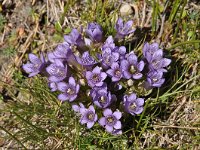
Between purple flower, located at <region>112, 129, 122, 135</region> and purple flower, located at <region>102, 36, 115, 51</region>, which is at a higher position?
purple flower, located at <region>102, 36, 115, 51</region>

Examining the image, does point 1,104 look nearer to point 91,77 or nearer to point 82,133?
point 82,133

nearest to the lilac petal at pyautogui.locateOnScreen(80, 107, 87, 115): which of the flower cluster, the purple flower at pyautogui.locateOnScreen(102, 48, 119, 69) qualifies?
the flower cluster

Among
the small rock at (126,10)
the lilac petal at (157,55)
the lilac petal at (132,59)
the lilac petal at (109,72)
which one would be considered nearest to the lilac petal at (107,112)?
the lilac petal at (109,72)

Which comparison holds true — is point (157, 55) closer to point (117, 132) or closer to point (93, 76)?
point (93, 76)

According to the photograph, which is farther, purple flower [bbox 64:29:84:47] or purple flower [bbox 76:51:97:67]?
purple flower [bbox 64:29:84:47]

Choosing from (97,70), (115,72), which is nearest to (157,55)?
(115,72)

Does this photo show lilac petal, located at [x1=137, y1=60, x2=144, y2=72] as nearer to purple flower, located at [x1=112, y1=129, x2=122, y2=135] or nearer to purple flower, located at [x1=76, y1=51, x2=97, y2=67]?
purple flower, located at [x1=76, y1=51, x2=97, y2=67]

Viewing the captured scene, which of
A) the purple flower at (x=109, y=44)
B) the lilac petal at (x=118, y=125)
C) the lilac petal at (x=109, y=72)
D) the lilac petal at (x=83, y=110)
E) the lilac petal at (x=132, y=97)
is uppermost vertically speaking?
the purple flower at (x=109, y=44)

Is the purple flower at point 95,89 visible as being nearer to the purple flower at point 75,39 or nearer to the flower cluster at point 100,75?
the flower cluster at point 100,75
